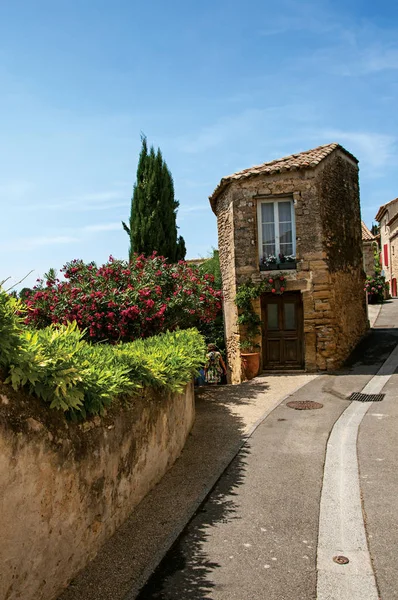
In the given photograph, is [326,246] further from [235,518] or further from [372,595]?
[372,595]

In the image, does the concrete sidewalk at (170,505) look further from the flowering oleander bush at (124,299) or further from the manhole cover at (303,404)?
the flowering oleander bush at (124,299)

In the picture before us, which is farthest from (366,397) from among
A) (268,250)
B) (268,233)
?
(268,233)

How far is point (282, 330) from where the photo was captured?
1466cm

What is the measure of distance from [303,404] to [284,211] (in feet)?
20.8

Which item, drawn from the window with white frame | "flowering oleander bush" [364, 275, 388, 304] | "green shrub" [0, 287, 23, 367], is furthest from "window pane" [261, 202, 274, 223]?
"flowering oleander bush" [364, 275, 388, 304]

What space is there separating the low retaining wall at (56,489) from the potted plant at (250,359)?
9244 mm

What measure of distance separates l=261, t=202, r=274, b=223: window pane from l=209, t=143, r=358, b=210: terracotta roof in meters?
0.94

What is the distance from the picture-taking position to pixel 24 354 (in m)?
3.38

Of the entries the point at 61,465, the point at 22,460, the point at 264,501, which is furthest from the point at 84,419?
the point at 264,501

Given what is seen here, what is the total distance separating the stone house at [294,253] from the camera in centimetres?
1398

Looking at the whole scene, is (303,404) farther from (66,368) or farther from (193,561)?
(66,368)

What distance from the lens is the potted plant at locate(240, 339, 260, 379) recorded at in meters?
14.1

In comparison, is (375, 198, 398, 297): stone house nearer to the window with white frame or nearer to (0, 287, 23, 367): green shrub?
the window with white frame

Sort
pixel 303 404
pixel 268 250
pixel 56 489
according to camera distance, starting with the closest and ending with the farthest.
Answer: pixel 56 489
pixel 303 404
pixel 268 250
